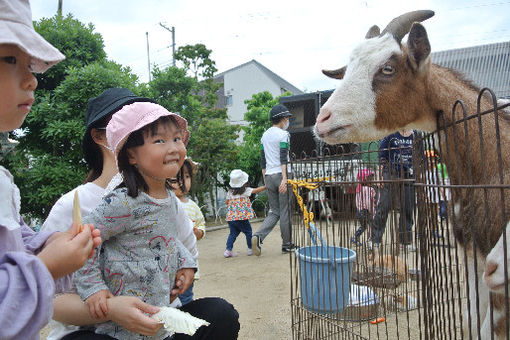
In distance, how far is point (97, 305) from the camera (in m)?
1.21

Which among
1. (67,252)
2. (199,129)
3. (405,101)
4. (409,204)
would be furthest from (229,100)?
(67,252)

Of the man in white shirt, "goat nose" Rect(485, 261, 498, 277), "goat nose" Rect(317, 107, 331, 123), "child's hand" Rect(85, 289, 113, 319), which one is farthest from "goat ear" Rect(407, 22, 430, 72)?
the man in white shirt

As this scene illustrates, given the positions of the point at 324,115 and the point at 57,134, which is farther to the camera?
the point at 57,134

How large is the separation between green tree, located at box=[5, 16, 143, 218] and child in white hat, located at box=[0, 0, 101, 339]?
2876mm

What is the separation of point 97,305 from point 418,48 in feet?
5.75

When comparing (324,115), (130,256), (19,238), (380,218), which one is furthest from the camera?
(380,218)

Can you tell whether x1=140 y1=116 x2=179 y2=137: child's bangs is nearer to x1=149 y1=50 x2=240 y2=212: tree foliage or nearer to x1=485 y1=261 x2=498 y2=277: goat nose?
x1=485 y1=261 x2=498 y2=277: goat nose

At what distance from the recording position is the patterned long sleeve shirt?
1.30 metres

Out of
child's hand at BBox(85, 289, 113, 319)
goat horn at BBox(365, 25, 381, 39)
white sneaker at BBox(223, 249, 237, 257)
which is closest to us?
child's hand at BBox(85, 289, 113, 319)

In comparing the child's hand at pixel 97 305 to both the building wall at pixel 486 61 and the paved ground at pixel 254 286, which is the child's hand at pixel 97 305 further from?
the building wall at pixel 486 61

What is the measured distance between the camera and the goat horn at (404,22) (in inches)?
69.7

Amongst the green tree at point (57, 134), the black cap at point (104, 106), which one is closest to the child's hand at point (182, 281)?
the black cap at point (104, 106)

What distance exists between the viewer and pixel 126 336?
1.30 metres

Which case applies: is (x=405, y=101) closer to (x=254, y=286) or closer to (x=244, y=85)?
(x=254, y=286)
